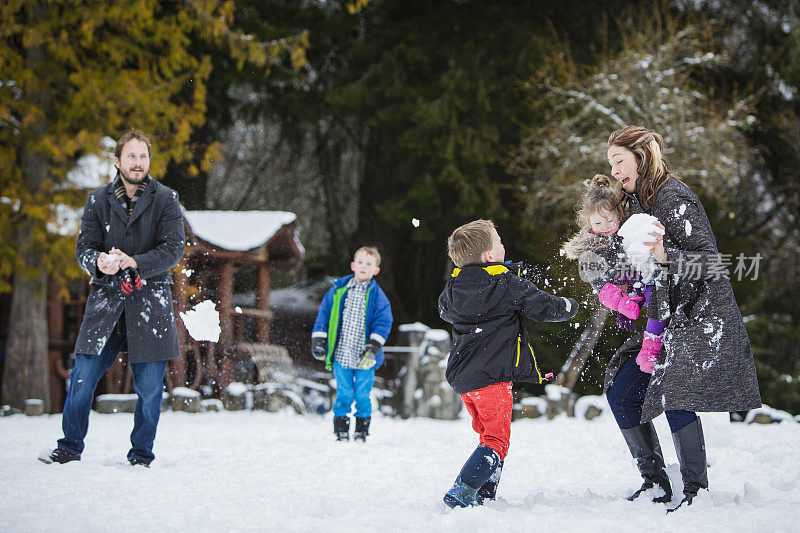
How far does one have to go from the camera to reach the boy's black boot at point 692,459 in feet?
10.2

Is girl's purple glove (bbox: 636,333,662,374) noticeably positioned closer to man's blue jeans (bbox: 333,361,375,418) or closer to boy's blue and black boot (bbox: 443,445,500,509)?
boy's blue and black boot (bbox: 443,445,500,509)

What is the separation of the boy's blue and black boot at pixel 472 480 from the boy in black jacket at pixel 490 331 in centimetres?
4

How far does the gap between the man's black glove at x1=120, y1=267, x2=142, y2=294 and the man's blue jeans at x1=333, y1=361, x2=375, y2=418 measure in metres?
2.01

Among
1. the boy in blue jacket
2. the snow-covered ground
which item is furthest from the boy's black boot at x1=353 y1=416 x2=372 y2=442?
the snow-covered ground

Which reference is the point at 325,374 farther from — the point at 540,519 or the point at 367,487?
the point at 540,519

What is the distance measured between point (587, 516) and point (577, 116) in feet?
27.9

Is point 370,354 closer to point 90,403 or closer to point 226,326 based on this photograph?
point 90,403

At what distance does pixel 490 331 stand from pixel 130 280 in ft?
6.28

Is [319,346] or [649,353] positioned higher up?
[649,353]

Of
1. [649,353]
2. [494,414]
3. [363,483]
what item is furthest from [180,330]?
[649,353]

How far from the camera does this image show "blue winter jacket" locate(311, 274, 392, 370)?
18.9 ft

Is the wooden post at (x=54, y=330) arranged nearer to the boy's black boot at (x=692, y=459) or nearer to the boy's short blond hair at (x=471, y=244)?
the boy's short blond hair at (x=471, y=244)

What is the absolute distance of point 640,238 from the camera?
3.09 m

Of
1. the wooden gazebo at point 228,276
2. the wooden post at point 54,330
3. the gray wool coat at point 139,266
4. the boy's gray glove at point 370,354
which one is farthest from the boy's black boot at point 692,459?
the wooden post at point 54,330
